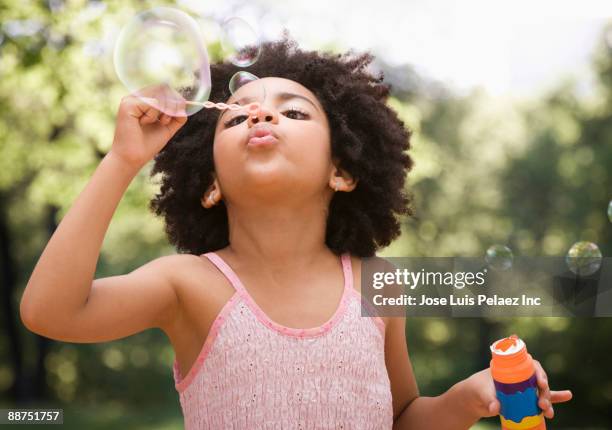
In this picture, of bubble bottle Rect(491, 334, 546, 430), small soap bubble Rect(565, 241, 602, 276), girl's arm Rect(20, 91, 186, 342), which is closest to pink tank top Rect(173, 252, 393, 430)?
girl's arm Rect(20, 91, 186, 342)

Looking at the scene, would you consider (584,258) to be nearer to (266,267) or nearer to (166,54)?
(266,267)

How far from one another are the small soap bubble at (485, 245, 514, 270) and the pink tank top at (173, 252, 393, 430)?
1.51 meters

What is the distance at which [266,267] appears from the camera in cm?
177

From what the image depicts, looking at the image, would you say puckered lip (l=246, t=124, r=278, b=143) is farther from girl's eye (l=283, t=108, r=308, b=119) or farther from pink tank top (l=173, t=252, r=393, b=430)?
pink tank top (l=173, t=252, r=393, b=430)

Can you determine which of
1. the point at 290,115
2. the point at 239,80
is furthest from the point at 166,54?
the point at 290,115

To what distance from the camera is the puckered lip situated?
1684 mm

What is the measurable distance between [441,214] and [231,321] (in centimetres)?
1381

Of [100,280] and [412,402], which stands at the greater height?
[100,280]

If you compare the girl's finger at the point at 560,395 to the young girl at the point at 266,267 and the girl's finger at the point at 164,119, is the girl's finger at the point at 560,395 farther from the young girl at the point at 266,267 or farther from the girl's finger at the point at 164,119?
the girl's finger at the point at 164,119

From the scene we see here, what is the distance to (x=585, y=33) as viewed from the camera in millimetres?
15258

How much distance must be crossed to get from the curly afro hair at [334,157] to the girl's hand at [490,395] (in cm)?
44

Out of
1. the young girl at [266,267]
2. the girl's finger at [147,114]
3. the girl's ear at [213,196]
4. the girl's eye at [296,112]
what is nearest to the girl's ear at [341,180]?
the young girl at [266,267]

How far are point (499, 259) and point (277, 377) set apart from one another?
1.74 metres

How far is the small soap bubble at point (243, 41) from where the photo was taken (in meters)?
2.02
